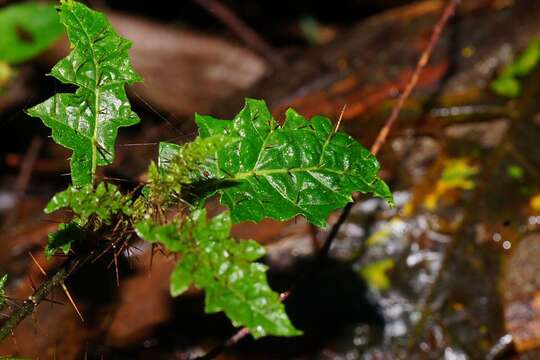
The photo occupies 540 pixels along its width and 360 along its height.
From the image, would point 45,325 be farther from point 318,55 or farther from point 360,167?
point 318,55

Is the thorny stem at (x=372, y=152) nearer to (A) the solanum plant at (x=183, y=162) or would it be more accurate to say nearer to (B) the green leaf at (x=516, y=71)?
(A) the solanum plant at (x=183, y=162)

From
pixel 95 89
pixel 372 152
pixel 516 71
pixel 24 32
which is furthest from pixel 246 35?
pixel 95 89

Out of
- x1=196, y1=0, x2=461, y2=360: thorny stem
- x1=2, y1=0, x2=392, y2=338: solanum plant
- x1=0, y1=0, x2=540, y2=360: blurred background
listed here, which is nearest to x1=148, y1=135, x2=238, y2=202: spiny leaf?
x1=2, y1=0, x2=392, y2=338: solanum plant

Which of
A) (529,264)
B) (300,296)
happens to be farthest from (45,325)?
(529,264)

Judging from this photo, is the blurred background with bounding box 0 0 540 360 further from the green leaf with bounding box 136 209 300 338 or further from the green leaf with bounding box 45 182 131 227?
the green leaf with bounding box 136 209 300 338

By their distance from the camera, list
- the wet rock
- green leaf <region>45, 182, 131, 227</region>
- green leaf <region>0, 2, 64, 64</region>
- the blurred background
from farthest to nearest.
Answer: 1. green leaf <region>0, 2, 64, 64</region>
2. the wet rock
3. the blurred background
4. green leaf <region>45, 182, 131, 227</region>
